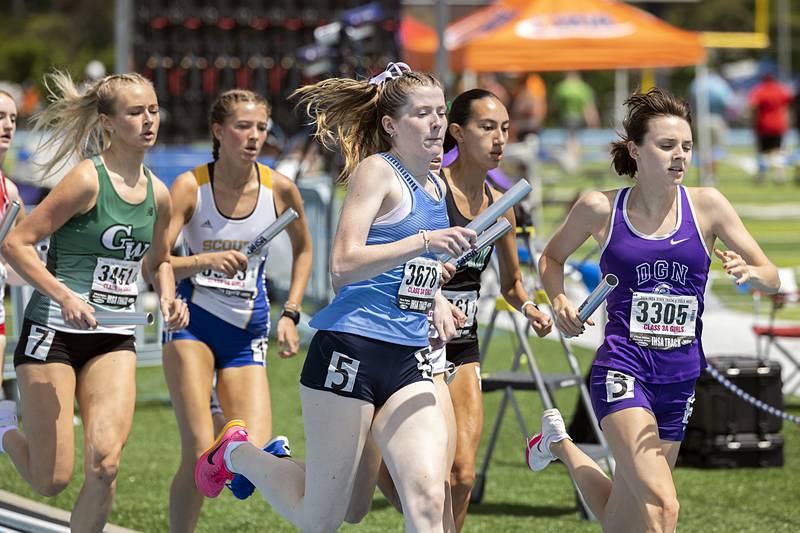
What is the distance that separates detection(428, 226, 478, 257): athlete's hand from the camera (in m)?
4.37

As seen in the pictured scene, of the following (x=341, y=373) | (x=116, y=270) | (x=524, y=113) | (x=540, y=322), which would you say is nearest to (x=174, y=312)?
→ (x=116, y=270)

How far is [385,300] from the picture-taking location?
4633mm

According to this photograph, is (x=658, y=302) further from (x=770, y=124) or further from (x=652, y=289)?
(x=770, y=124)

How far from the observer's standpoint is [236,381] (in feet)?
19.1

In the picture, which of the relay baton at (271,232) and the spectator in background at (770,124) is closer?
the relay baton at (271,232)

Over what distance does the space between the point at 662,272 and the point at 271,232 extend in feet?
5.57

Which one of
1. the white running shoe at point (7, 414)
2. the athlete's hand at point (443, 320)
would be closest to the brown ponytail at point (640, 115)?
the athlete's hand at point (443, 320)

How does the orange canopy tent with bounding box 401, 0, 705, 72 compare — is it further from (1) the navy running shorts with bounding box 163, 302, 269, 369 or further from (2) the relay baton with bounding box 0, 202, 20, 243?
(2) the relay baton with bounding box 0, 202, 20, 243

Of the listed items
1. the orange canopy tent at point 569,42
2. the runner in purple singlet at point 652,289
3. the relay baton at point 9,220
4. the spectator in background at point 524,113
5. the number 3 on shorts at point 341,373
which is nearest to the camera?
the number 3 on shorts at point 341,373

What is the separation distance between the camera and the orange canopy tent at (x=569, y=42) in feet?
59.9

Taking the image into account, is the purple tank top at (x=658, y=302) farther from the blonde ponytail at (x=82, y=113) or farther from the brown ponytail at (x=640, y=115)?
the blonde ponytail at (x=82, y=113)

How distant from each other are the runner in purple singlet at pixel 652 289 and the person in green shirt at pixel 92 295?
174 cm

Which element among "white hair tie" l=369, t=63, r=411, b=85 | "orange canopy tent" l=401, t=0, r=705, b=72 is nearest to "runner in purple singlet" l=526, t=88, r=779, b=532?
"white hair tie" l=369, t=63, r=411, b=85

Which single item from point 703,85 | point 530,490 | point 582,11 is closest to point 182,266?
point 530,490
